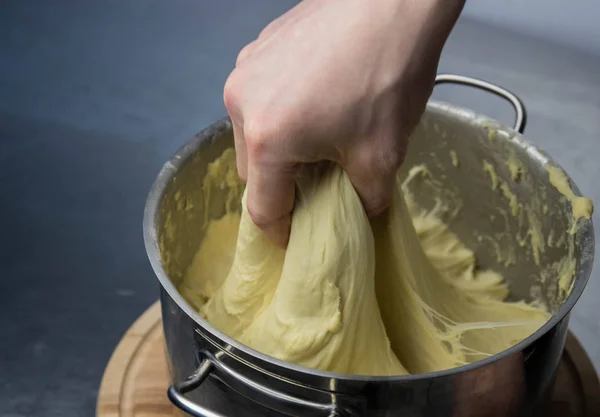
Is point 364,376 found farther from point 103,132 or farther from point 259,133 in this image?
point 103,132

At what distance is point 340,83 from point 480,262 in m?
0.45

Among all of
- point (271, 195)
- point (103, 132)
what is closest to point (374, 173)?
point (271, 195)

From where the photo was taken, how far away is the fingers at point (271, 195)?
463 millimetres

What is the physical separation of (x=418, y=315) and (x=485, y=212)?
0.72 feet

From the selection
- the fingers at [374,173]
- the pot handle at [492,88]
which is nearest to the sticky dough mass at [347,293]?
the fingers at [374,173]

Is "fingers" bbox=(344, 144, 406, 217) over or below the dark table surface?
over

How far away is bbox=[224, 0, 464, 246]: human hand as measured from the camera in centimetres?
43

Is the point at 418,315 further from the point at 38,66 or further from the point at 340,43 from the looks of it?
the point at 38,66

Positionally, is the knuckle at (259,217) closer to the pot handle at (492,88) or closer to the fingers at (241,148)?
the fingers at (241,148)

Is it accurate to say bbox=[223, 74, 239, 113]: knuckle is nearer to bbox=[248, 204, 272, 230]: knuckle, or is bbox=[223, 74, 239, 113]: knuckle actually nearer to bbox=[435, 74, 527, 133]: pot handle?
bbox=[248, 204, 272, 230]: knuckle

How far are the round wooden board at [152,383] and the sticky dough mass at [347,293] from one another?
0.06 m

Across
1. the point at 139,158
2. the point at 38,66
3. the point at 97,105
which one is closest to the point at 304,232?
the point at 139,158

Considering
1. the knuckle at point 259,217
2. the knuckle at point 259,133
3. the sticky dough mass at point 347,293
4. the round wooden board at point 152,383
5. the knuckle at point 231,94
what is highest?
the knuckle at point 231,94

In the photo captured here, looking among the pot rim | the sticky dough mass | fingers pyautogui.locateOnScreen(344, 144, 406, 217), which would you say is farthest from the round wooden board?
fingers pyautogui.locateOnScreen(344, 144, 406, 217)
